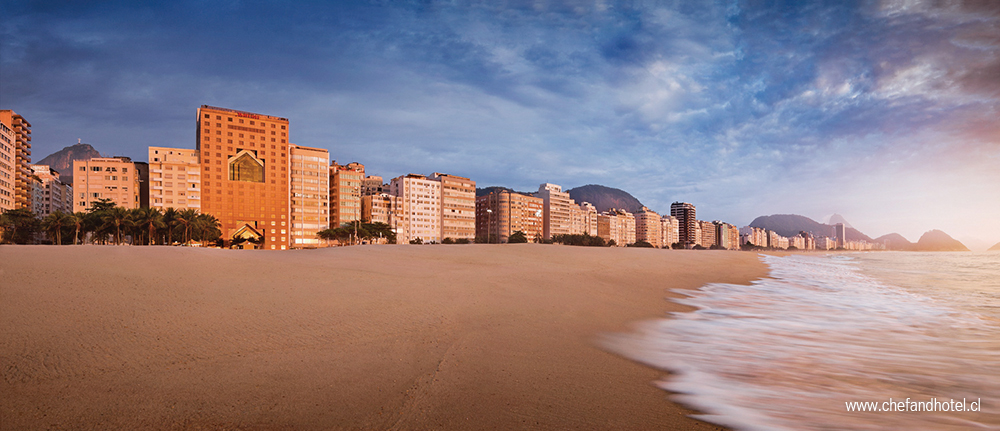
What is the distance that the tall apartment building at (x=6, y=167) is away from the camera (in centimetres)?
8569

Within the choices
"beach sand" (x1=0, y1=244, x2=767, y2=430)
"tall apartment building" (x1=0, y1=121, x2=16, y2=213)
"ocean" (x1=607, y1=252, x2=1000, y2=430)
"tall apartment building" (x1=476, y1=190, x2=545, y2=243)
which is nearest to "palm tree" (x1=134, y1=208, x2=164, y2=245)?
"tall apartment building" (x1=0, y1=121, x2=16, y2=213)

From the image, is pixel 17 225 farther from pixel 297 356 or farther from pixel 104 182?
pixel 297 356

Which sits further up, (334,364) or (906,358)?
(334,364)

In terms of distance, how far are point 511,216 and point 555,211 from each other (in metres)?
28.8

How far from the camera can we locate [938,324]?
977 cm

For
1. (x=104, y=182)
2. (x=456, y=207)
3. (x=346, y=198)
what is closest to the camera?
(x=104, y=182)

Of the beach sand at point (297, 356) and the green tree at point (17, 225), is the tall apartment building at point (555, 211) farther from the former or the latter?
the beach sand at point (297, 356)

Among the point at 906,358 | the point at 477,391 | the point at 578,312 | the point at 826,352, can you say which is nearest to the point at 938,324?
the point at 906,358

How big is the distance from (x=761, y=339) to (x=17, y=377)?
427 inches

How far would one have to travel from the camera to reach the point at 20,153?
99.4 metres

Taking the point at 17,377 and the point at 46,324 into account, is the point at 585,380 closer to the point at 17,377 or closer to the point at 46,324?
the point at 17,377

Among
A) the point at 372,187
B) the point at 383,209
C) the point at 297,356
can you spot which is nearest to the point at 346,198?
the point at 383,209

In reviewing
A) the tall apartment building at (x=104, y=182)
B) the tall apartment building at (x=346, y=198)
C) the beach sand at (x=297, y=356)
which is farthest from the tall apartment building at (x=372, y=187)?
the beach sand at (x=297, y=356)

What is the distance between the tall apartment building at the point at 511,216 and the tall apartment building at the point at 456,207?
8669mm
